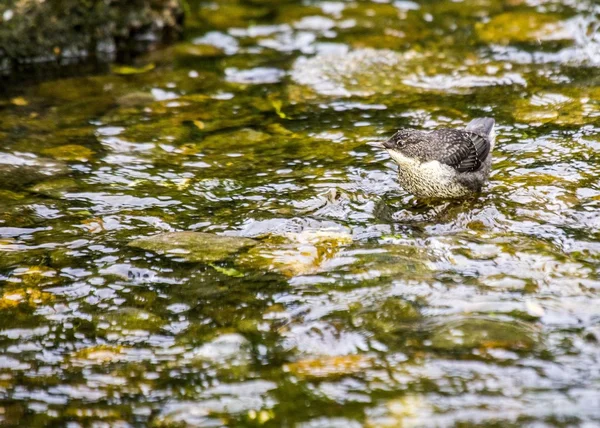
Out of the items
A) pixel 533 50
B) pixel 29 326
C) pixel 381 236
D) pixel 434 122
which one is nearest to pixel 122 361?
pixel 29 326

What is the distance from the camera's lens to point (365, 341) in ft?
16.8

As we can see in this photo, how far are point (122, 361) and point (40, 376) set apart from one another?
0.50 meters

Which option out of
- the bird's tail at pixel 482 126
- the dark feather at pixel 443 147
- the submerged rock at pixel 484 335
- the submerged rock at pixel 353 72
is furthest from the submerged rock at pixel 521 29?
the submerged rock at pixel 484 335

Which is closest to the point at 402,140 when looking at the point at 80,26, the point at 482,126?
the point at 482,126

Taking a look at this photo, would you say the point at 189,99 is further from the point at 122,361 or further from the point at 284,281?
the point at 122,361

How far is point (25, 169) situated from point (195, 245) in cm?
266

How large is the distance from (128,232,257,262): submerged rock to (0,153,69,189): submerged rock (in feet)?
6.32

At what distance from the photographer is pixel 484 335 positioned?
16.5ft

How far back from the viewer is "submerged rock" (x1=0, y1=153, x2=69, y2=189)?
7840mm

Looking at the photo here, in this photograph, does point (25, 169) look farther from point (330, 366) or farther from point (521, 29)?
point (521, 29)

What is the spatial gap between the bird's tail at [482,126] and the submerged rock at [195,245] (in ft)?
9.17

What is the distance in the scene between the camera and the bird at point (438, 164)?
721cm

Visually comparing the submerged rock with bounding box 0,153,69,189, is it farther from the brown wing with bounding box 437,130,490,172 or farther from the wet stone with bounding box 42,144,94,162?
the brown wing with bounding box 437,130,490,172

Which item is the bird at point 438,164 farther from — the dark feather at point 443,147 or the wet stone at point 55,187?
the wet stone at point 55,187
